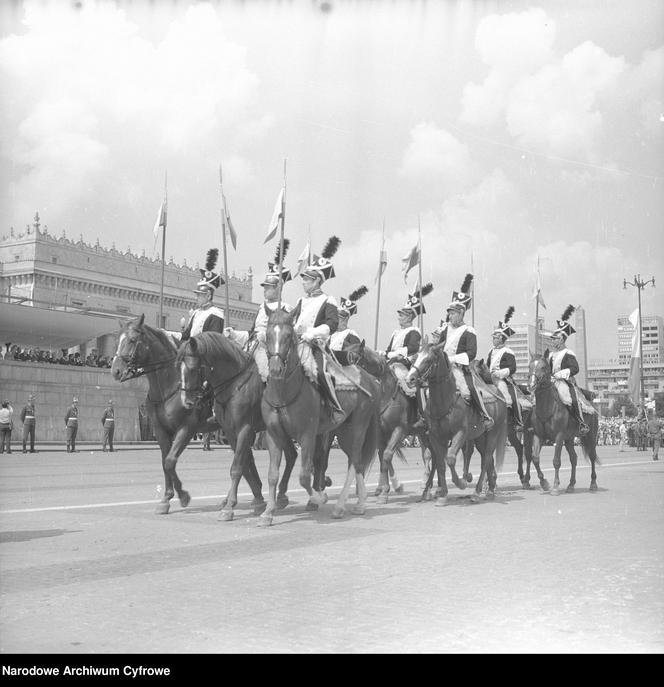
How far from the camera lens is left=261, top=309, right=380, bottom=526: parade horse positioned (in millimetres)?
10672

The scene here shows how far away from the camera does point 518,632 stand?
18.1 feet

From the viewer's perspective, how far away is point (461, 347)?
14.9 m

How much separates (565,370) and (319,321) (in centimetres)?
671

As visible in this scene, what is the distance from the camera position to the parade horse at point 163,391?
1214 cm

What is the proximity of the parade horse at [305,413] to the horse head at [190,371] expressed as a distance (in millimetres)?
920

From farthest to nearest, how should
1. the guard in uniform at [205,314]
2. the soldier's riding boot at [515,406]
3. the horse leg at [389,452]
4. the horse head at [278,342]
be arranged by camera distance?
the soldier's riding boot at [515,406] < the horse leg at [389,452] < the guard in uniform at [205,314] < the horse head at [278,342]

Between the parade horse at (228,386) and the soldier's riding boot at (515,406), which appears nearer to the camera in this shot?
the parade horse at (228,386)

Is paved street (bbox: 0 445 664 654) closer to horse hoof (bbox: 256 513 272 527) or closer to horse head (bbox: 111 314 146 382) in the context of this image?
horse hoof (bbox: 256 513 272 527)

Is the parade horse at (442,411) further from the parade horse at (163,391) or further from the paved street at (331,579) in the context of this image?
the parade horse at (163,391)

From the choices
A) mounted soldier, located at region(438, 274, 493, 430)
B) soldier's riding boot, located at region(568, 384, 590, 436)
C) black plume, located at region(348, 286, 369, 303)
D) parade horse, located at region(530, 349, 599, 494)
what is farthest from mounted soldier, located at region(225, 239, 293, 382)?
soldier's riding boot, located at region(568, 384, 590, 436)

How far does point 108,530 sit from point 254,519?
6.28 feet

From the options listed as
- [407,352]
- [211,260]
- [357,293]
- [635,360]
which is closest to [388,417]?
[407,352]

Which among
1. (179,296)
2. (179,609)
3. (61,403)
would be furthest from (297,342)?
(179,296)

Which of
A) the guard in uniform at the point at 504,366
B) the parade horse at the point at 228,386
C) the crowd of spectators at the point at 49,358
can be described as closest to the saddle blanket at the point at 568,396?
the guard in uniform at the point at 504,366
